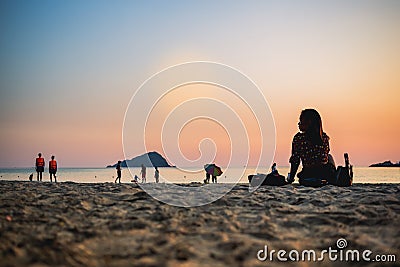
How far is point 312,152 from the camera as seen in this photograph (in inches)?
371

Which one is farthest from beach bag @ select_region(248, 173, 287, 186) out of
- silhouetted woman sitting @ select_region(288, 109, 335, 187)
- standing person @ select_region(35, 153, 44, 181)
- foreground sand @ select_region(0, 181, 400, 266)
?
standing person @ select_region(35, 153, 44, 181)

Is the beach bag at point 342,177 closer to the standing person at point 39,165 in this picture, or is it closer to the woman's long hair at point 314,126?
the woman's long hair at point 314,126

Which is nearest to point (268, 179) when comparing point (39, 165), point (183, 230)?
point (183, 230)

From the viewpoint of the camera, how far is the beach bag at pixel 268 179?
393 inches

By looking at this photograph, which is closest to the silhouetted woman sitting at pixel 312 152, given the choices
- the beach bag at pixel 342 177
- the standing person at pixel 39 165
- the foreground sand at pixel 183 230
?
the beach bag at pixel 342 177

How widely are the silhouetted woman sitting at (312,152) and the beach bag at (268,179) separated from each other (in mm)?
621

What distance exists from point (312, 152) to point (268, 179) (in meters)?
1.40

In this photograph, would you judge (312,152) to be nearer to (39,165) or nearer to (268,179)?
(268,179)

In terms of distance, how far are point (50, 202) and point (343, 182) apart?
672 cm

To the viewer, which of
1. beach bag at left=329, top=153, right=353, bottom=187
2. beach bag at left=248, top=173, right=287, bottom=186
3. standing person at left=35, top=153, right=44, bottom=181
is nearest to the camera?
beach bag at left=329, top=153, right=353, bottom=187

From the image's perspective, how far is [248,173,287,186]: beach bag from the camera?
9975 mm

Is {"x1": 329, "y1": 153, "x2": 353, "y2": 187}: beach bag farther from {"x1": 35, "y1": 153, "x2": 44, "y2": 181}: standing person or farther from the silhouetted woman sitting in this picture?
{"x1": 35, "y1": 153, "x2": 44, "y2": 181}: standing person

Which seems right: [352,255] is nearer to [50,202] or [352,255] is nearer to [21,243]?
[21,243]

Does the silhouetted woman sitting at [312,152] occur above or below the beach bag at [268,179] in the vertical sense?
above
